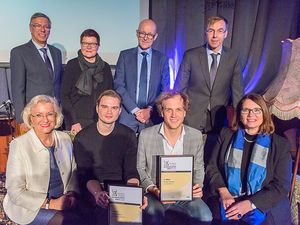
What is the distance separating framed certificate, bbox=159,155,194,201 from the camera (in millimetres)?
2229

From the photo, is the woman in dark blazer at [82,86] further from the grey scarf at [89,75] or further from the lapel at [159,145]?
the lapel at [159,145]

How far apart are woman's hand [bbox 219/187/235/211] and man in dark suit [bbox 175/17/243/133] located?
826 mm

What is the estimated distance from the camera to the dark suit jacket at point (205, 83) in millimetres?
3047

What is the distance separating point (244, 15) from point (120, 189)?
8.60 feet

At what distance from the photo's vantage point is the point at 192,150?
2.54m

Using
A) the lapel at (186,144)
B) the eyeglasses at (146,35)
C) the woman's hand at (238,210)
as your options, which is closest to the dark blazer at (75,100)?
the eyeglasses at (146,35)

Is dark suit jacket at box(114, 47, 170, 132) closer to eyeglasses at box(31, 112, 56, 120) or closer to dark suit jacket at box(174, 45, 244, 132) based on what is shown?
dark suit jacket at box(174, 45, 244, 132)

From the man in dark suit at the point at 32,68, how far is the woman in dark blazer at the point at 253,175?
155cm

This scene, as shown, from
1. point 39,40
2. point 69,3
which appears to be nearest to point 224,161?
point 39,40

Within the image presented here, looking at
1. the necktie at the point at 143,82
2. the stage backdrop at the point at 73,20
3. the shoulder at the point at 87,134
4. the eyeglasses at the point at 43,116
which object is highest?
the stage backdrop at the point at 73,20

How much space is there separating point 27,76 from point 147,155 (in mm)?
1294

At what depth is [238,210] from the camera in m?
2.29

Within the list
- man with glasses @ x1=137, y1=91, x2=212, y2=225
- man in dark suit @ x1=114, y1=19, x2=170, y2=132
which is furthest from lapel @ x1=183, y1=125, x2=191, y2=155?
man in dark suit @ x1=114, y1=19, x2=170, y2=132

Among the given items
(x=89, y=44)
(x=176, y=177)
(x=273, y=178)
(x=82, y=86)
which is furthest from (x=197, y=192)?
(x=89, y=44)
